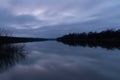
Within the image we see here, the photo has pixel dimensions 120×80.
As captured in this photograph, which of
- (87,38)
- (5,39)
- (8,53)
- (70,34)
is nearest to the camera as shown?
(8,53)

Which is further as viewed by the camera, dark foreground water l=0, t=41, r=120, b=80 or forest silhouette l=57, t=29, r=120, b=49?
forest silhouette l=57, t=29, r=120, b=49

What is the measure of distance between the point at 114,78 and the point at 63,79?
7.15 ft

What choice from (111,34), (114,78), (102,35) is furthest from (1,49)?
(102,35)

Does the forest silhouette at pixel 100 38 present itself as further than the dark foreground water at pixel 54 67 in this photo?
Yes

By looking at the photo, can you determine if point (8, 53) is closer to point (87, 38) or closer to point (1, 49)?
point (1, 49)

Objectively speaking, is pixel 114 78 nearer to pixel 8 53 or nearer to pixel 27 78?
pixel 27 78

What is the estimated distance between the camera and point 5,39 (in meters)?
28.3

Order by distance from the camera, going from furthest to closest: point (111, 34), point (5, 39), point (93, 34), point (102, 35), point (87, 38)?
point (87, 38)
point (93, 34)
point (102, 35)
point (111, 34)
point (5, 39)

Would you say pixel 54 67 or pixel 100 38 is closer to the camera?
pixel 54 67

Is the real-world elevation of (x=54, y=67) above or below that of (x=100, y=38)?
below

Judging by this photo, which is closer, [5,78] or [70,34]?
[5,78]

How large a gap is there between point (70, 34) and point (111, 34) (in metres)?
45.7

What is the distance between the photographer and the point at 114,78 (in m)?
10.5

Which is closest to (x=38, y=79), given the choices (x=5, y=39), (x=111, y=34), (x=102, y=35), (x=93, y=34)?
(x=5, y=39)
